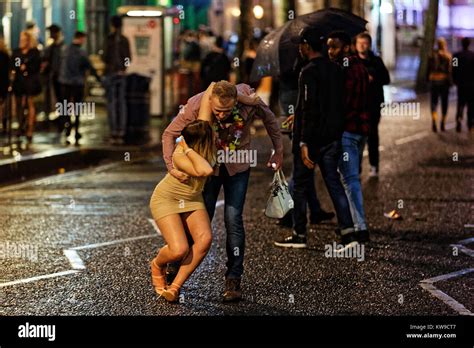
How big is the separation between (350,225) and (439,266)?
117 centimetres

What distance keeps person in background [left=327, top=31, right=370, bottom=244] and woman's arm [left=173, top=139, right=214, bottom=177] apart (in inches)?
129

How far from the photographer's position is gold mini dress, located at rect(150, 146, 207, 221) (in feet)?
28.8

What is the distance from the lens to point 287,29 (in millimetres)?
12617

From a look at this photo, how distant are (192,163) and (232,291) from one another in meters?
1.10

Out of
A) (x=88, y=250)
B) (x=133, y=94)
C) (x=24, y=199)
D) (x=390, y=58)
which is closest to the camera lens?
(x=88, y=250)

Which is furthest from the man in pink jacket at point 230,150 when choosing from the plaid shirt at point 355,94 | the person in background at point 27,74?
the person in background at point 27,74

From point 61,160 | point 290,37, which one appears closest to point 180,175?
point 290,37

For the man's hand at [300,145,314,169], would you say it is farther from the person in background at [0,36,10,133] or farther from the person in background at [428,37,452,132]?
the person in background at [428,37,452,132]

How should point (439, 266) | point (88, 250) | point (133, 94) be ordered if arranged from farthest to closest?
1. point (133, 94)
2. point (88, 250)
3. point (439, 266)

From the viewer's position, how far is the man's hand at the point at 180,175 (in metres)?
8.66

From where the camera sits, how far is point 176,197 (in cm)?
879

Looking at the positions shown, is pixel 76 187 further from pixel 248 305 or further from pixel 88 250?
pixel 248 305

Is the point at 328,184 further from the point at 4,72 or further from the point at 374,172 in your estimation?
the point at 4,72

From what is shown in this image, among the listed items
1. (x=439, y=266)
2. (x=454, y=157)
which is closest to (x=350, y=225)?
(x=439, y=266)
